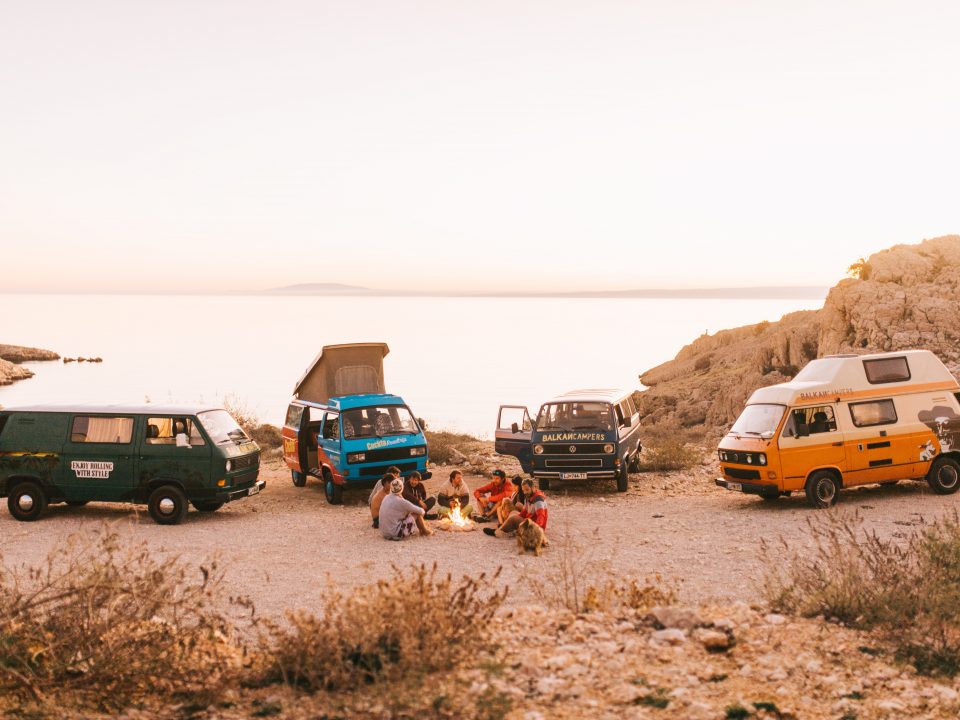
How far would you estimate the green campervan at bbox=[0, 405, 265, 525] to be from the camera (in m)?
15.6

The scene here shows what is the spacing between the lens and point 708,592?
10.1 m

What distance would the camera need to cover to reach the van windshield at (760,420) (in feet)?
52.4

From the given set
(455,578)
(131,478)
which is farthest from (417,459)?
(455,578)

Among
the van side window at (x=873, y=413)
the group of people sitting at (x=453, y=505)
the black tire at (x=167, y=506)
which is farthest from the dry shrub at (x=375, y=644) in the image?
the van side window at (x=873, y=413)

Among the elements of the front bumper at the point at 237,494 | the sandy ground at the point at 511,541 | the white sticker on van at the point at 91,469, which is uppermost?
the white sticker on van at the point at 91,469

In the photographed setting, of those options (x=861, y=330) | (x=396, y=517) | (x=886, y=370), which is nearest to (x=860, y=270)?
(x=861, y=330)

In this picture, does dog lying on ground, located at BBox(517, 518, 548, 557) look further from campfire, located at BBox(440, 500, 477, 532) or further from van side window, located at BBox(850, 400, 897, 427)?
van side window, located at BBox(850, 400, 897, 427)

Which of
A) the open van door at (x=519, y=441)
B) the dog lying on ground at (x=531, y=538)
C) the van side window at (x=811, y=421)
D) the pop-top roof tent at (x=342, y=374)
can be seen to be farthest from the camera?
the pop-top roof tent at (x=342, y=374)

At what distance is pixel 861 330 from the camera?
29219 millimetres

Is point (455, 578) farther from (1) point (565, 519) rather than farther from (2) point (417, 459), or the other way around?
(2) point (417, 459)

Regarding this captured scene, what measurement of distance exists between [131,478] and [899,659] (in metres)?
13.4

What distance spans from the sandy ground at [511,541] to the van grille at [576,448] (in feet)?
3.29

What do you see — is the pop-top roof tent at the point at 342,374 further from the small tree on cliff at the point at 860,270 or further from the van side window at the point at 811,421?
the small tree on cliff at the point at 860,270

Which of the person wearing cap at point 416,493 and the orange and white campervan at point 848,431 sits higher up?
the orange and white campervan at point 848,431
